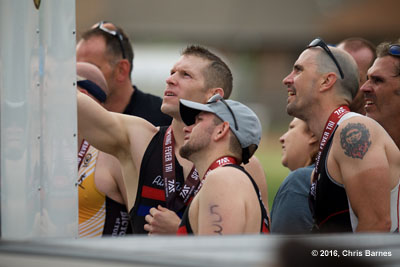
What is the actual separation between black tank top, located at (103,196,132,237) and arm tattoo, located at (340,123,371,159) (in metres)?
1.68

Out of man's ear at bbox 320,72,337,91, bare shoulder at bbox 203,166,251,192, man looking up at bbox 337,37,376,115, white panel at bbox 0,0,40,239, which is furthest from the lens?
man looking up at bbox 337,37,376,115

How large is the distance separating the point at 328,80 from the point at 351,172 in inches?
29.5

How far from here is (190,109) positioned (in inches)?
146

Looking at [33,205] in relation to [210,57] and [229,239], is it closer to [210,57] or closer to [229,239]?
[229,239]

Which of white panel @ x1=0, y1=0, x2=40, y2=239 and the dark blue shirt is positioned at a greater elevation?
white panel @ x1=0, y1=0, x2=40, y2=239

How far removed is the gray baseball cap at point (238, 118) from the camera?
355 cm

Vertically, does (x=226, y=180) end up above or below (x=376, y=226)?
above

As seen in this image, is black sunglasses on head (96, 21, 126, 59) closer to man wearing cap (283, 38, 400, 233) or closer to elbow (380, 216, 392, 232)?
man wearing cap (283, 38, 400, 233)

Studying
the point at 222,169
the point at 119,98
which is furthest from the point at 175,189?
the point at 119,98

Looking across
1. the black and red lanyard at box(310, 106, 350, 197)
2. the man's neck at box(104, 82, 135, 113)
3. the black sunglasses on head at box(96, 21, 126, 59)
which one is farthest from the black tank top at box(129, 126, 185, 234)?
the black sunglasses on head at box(96, 21, 126, 59)

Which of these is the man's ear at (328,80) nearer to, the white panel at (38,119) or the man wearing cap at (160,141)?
the man wearing cap at (160,141)

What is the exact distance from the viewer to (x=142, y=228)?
13.4 feet

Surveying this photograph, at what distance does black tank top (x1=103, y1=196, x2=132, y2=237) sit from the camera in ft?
15.1

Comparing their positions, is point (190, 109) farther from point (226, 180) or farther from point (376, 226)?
point (376, 226)
